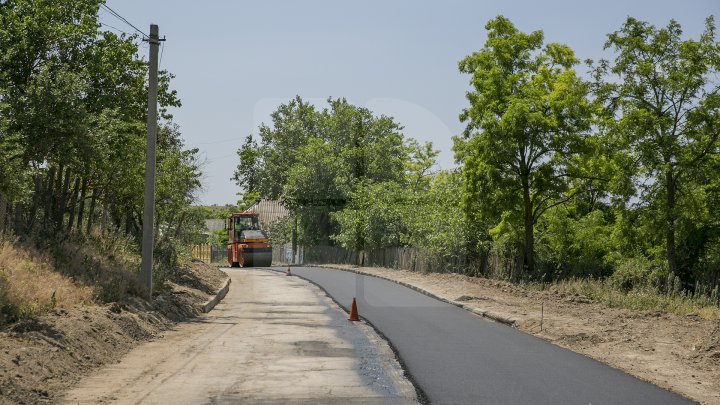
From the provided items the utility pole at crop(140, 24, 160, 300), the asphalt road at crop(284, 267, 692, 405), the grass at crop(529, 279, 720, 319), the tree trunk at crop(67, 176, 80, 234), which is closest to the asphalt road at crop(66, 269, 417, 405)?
the asphalt road at crop(284, 267, 692, 405)

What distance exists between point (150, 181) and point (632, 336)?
40.3ft

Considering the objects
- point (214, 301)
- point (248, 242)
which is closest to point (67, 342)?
point (214, 301)

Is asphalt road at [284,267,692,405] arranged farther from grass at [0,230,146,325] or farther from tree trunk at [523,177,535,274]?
tree trunk at [523,177,535,274]

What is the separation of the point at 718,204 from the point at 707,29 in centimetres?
755

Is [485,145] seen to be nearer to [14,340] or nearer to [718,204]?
[718,204]

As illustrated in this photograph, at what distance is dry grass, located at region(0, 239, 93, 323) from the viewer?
1388 cm

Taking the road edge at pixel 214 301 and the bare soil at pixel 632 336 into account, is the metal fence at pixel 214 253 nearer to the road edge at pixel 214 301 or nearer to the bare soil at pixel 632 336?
the road edge at pixel 214 301

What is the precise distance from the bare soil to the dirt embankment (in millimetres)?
8256

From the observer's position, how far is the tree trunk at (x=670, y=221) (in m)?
34.5

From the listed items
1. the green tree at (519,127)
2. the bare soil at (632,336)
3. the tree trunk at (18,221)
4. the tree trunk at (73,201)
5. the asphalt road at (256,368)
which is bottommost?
the asphalt road at (256,368)

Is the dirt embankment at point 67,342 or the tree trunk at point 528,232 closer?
the dirt embankment at point 67,342

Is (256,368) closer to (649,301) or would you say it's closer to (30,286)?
(30,286)

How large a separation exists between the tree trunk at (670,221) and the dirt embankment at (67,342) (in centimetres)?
2223

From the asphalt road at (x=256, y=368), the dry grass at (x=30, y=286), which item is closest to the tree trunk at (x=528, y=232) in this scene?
the asphalt road at (x=256, y=368)
